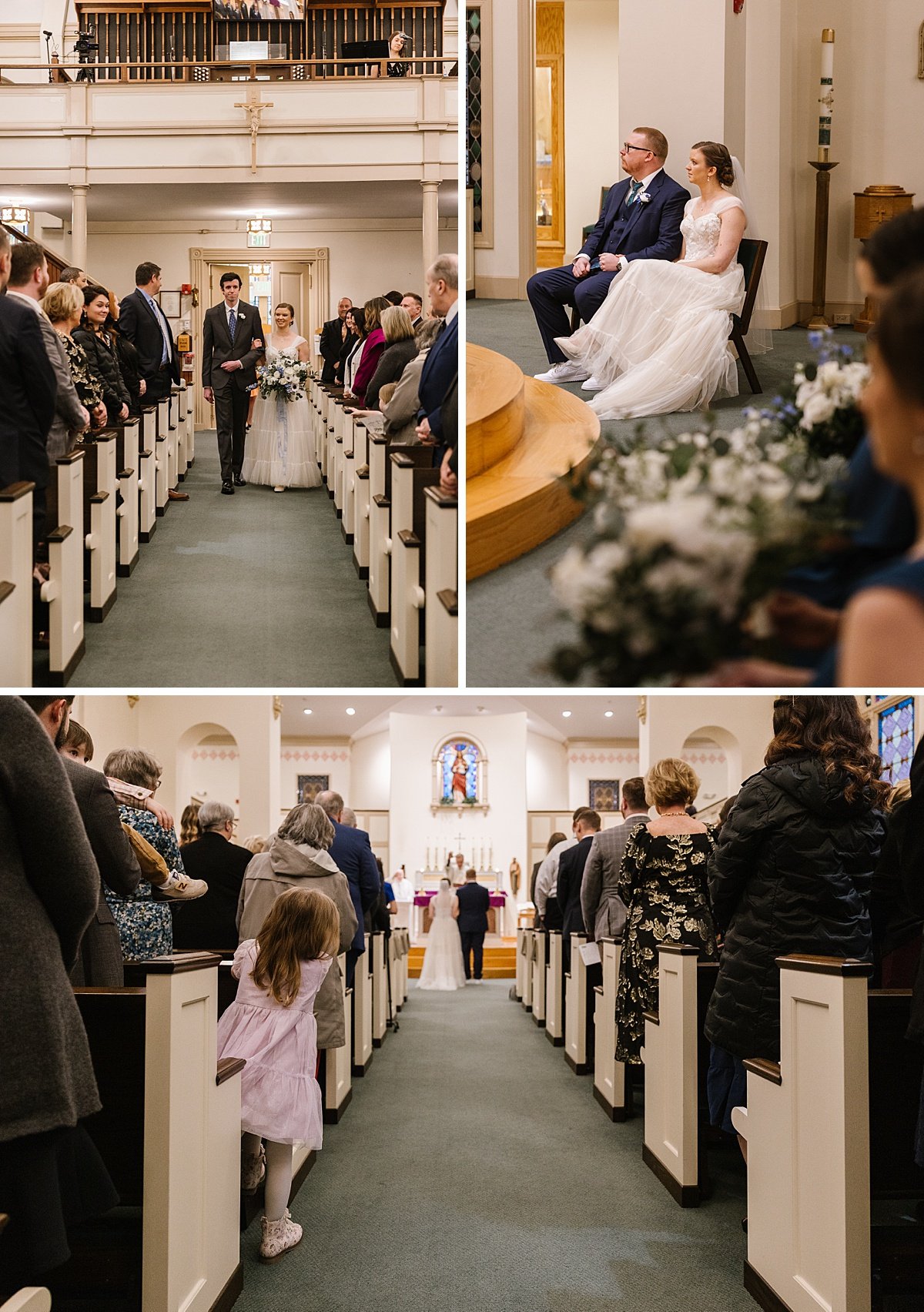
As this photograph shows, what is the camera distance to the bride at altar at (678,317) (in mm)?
2410

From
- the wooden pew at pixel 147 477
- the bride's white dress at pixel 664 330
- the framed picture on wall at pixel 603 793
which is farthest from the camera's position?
the framed picture on wall at pixel 603 793

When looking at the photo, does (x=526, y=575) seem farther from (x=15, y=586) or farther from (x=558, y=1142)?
(x=558, y=1142)

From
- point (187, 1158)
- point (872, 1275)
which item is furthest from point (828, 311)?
point (187, 1158)

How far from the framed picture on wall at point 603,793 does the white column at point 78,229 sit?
1607cm

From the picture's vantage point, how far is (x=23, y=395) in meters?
3.10

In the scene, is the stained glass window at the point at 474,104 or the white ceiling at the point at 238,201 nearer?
the stained glass window at the point at 474,104

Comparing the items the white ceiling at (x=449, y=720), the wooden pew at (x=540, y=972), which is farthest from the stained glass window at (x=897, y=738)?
the white ceiling at (x=449, y=720)

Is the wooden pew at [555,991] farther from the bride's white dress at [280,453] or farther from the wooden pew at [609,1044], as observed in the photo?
the bride's white dress at [280,453]

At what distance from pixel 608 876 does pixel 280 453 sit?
2.36 metres

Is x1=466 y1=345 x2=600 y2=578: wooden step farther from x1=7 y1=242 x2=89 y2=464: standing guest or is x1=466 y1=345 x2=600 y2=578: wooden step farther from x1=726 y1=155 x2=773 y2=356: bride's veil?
x1=7 y1=242 x2=89 y2=464: standing guest

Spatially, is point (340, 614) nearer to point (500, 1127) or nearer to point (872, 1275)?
point (872, 1275)

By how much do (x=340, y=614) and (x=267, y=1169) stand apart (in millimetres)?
1504

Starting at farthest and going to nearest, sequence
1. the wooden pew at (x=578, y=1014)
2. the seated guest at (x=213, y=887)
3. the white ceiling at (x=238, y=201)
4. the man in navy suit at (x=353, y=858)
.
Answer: the wooden pew at (x=578, y=1014)
the man in navy suit at (x=353, y=858)
the seated guest at (x=213, y=887)
the white ceiling at (x=238, y=201)

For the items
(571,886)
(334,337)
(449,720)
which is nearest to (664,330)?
(334,337)
